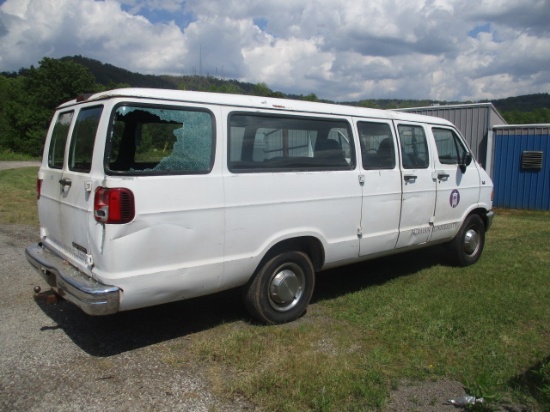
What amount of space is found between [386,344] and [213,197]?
6.50 feet

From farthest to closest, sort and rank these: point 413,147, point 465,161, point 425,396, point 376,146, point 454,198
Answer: point 465,161
point 454,198
point 413,147
point 376,146
point 425,396

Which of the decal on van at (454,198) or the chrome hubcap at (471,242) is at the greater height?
the decal on van at (454,198)

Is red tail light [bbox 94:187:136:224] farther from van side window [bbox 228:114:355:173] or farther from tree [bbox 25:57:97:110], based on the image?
tree [bbox 25:57:97:110]

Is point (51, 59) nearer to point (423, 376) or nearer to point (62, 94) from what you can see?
point (62, 94)

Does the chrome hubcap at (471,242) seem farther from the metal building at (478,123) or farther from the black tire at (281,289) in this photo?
the metal building at (478,123)

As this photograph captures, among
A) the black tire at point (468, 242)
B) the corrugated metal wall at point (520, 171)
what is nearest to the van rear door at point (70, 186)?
the black tire at point (468, 242)

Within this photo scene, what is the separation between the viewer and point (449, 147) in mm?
6555

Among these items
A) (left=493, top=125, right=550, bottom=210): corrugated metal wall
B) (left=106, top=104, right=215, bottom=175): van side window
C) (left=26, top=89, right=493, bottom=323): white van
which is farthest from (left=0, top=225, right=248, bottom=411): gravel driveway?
(left=493, top=125, right=550, bottom=210): corrugated metal wall

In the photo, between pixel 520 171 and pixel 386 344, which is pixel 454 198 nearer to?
pixel 386 344

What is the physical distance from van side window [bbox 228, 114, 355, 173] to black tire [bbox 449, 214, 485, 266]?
2.55 metres

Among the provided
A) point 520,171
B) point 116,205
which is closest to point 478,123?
point 520,171

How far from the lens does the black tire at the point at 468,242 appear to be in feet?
22.3

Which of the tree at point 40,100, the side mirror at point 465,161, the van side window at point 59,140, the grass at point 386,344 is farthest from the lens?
the tree at point 40,100

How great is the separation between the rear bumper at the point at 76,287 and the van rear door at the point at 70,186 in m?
0.09
